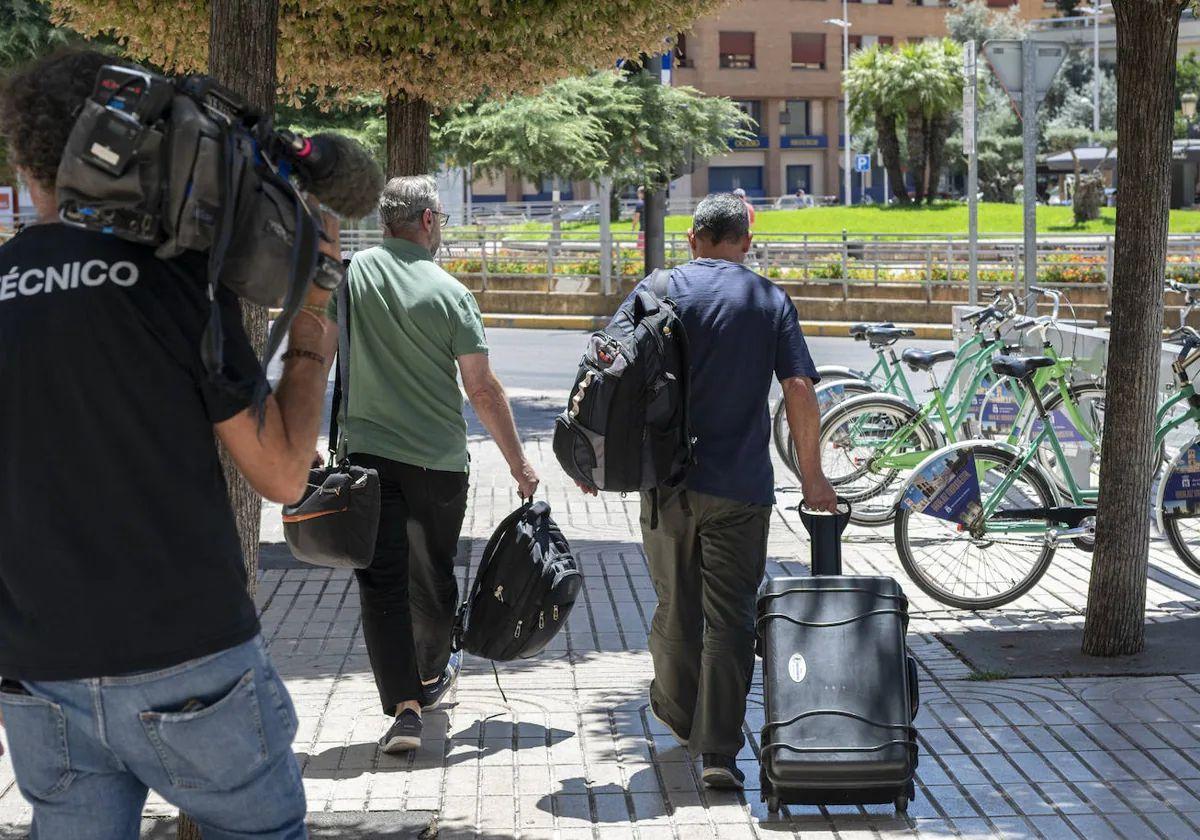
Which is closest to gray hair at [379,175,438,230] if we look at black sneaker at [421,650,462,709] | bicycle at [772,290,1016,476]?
black sneaker at [421,650,462,709]

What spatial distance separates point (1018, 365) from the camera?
310 inches

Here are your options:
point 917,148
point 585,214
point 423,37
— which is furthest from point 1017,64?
point 585,214

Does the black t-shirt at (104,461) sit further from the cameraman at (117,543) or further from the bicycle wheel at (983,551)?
the bicycle wheel at (983,551)

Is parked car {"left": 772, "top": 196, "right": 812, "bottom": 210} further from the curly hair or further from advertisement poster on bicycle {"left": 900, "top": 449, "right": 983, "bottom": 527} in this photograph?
the curly hair

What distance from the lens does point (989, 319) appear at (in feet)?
34.6

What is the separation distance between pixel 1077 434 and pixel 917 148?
41836 millimetres

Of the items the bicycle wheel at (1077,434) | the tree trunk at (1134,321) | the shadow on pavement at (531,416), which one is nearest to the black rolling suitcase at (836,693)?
the tree trunk at (1134,321)

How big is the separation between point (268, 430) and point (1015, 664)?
447 cm

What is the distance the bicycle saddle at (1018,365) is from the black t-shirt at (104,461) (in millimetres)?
6041

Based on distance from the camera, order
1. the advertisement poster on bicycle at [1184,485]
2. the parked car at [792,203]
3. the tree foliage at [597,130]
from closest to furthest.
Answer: the advertisement poster on bicycle at [1184,485], the tree foliage at [597,130], the parked car at [792,203]

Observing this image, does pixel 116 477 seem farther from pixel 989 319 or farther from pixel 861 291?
pixel 861 291

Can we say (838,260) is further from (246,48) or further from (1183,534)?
(246,48)

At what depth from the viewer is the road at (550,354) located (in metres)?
18.4

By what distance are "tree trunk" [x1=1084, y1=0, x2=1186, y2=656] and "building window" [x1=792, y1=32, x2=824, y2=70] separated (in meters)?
73.7
